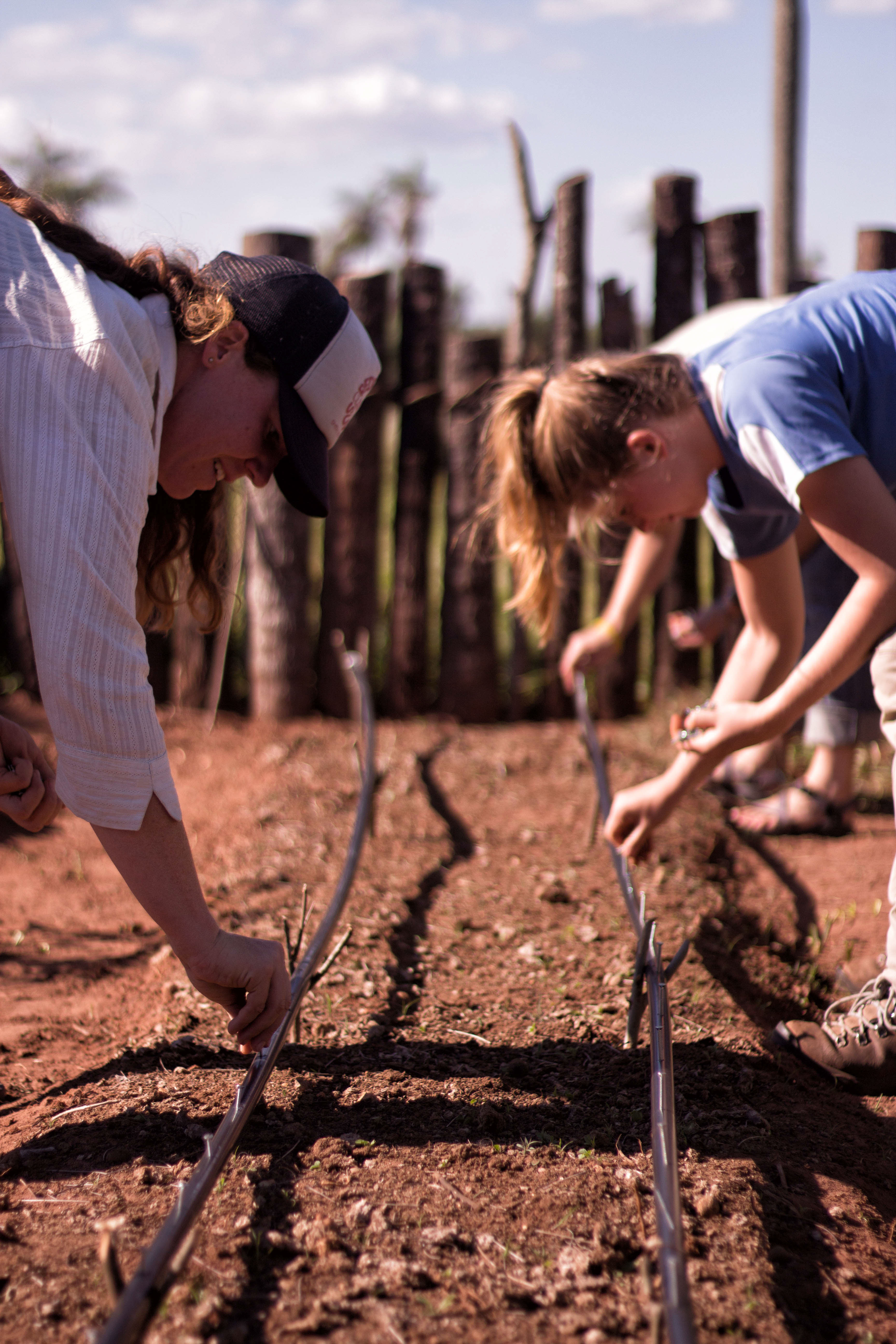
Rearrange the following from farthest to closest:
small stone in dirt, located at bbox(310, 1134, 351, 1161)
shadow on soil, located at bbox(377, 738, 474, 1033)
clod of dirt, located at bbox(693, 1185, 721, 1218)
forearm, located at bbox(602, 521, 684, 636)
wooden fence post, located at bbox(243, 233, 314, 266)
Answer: wooden fence post, located at bbox(243, 233, 314, 266) → forearm, located at bbox(602, 521, 684, 636) → shadow on soil, located at bbox(377, 738, 474, 1033) → small stone in dirt, located at bbox(310, 1134, 351, 1161) → clod of dirt, located at bbox(693, 1185, 721, 1218)

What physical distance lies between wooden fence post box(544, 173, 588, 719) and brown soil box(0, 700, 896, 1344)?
67.1 inches

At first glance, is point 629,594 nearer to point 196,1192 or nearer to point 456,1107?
point 456,1107

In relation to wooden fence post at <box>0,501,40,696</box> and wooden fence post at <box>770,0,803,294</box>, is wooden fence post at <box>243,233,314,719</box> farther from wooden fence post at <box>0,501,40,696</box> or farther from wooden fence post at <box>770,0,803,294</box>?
wooden fence post at <box>770,0,803,294</box>

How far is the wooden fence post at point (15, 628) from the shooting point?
204 inches

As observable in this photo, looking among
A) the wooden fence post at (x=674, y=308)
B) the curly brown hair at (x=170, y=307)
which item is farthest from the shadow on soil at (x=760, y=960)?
the wooden fence post at (x=674, y=308)

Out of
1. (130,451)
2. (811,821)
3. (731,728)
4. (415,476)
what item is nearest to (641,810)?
(731,728)

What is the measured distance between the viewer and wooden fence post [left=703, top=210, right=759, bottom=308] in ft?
15.5

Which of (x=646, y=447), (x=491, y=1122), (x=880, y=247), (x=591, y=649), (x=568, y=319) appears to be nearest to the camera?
(x=491, y=1122)

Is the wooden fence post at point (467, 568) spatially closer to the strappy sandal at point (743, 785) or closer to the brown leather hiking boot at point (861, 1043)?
Result: the strappy sandal at point (743, 785)

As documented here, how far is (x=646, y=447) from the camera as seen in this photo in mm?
2238

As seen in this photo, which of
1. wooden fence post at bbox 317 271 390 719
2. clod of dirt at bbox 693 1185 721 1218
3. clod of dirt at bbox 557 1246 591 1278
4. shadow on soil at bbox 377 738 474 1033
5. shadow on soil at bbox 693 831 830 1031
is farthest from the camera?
wooden fence post at bbox 317 271 390 719

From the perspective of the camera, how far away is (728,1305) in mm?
1319

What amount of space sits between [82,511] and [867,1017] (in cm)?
163

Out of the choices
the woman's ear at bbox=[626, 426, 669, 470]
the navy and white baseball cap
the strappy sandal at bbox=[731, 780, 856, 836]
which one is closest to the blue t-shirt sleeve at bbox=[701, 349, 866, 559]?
the woman's ear at bbox=[626, 426, 669, 470]
